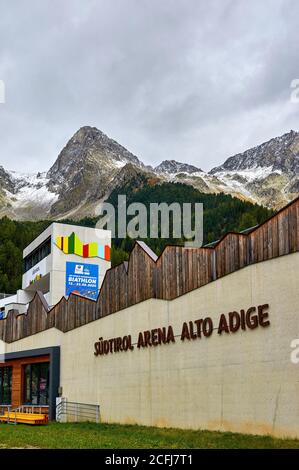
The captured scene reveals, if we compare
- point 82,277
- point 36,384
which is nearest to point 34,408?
point 36,384

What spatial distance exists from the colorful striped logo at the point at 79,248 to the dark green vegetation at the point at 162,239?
126 feet

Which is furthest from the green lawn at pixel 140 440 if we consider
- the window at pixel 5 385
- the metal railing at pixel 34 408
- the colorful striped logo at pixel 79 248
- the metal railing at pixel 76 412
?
the colorful striped logo at pixel 79 248

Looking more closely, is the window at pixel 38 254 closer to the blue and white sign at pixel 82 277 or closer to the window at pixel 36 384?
the blue and white sign at pixel 82 277

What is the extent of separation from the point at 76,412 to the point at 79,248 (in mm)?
21989

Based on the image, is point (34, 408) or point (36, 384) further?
point (36, 384)

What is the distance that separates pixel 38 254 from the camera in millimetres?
54844

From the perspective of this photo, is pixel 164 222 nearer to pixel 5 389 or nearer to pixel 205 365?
pixel 5 389

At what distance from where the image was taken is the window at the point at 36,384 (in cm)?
3257

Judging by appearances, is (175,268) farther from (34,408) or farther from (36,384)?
(36,384)

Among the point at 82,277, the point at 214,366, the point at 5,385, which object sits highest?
the point at 82,277

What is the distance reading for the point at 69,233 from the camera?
4897cm

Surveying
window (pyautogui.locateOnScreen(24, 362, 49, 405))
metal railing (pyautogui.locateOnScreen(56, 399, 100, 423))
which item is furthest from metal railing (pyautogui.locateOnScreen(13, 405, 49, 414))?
metal railing (pyautogui.locateOnScreen(56, 399, 100, 423))
